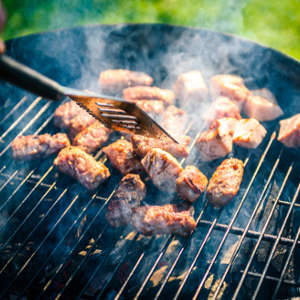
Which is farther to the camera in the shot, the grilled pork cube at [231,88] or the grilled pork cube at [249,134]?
the grilled pork cube at [231,88]

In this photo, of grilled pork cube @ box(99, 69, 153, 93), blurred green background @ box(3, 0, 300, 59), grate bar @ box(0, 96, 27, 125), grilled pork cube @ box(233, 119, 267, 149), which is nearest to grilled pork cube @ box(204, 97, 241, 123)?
grilled pork cube @ box(233, 119, 267, 149)

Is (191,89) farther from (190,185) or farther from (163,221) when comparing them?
(163,221)

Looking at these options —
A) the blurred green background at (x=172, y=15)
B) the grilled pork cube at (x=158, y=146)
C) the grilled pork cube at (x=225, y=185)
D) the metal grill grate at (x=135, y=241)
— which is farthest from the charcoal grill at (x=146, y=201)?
the blurred green background at (x=172, y=15)

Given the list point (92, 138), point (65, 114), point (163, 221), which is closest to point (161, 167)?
point (163, 221)

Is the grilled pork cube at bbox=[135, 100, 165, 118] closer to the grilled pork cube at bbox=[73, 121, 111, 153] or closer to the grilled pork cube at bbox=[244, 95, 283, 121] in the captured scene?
the grilled pork cube at bbox=[73, 121, 111, 153]

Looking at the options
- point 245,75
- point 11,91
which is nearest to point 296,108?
point 245,75

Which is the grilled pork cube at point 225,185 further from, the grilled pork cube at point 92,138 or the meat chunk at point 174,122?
the grilled pork cube at point 92,138
